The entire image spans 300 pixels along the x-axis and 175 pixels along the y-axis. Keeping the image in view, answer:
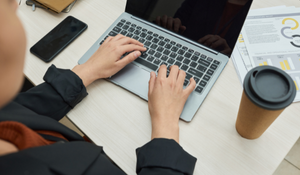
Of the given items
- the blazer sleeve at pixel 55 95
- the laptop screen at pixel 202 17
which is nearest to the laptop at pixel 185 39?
the laptop screen at pixel 202 17

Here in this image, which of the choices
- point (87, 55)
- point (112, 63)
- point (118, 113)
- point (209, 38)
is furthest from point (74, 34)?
point (209, 38)

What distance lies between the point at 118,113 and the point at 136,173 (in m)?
0.16

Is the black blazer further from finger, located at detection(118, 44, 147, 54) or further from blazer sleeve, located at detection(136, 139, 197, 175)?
finger, located at detection(118, 44, 147, 54)

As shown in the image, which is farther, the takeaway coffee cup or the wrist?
the wrist

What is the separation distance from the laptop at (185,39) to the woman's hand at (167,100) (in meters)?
0.03

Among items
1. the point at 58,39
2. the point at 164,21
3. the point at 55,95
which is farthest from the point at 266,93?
the point at 58,39

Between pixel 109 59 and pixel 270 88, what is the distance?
424mm

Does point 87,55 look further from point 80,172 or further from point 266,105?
point 266,105

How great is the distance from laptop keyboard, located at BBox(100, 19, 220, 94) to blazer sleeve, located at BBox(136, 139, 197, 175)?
0.18 m

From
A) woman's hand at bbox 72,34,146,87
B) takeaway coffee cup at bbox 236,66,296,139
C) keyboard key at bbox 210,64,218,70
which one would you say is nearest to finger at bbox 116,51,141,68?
woman's hand at bbox 72,34,146,87

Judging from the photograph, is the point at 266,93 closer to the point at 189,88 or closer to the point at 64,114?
the point at 189,88

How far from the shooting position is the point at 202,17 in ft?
1.95

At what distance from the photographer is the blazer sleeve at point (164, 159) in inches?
17.9

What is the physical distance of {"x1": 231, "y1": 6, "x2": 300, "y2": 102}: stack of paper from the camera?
616 mm
